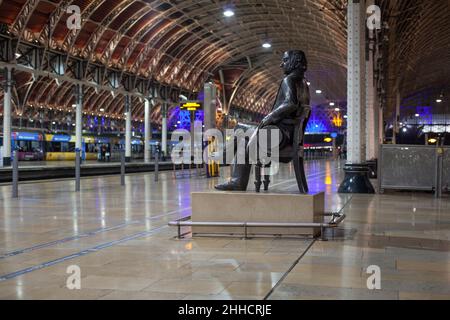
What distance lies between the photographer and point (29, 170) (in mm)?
26344

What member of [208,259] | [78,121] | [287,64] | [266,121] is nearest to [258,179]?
[266,121]

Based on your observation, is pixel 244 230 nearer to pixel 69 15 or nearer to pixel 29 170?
pixel 29 170

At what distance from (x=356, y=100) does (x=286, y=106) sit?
882 cm

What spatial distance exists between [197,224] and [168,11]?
4293cm

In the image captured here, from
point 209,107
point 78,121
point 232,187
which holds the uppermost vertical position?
point 78,121

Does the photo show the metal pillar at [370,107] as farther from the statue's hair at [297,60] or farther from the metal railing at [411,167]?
the statue's hair at [297,60]

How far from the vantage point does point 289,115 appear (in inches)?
345

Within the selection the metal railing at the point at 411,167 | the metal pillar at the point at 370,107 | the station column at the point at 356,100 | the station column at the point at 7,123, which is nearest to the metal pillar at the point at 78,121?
the station column at the point at 7,123

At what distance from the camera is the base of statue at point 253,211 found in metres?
8.21

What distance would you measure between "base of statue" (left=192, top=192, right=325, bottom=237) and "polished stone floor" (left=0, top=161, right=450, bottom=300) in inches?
12.6

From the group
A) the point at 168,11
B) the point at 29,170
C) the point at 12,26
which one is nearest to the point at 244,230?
the point at 29,170

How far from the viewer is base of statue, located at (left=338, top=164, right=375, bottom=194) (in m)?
17.2

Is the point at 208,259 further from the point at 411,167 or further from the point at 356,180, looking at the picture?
the point at 411,167
